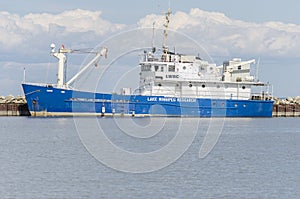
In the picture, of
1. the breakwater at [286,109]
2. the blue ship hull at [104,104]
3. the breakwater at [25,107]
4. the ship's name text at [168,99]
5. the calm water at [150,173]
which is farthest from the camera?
the breakwater at [286,109]

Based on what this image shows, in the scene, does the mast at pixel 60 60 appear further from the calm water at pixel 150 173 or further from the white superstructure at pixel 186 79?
the calm water at pixel 150 173

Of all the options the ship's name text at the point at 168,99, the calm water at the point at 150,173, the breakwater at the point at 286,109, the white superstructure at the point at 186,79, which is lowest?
the calm water at the point at 150,173

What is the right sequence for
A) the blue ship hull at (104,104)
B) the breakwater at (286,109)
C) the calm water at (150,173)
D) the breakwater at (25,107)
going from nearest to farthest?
the calm water at (150,173) → the blue ship hull at (104,104) → the breakwater at (25,107) → the breakwater at (286,109)

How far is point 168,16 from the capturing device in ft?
280

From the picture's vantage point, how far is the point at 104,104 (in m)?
79.6

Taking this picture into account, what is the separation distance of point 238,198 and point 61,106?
51.8 metres

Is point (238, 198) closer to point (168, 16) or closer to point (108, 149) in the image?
point (108, 149)

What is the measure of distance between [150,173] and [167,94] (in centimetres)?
4773

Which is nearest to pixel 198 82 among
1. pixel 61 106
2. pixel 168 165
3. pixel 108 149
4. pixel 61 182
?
pixel 61 106

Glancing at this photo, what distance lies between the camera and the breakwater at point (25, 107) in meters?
91.9

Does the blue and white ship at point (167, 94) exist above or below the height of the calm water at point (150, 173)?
above

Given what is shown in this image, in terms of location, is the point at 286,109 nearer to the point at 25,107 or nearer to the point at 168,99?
the point at 168,99

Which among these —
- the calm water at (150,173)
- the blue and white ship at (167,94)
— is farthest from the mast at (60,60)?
the calm water at (150,173)

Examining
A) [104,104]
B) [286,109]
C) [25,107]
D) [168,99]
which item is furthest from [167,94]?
[286,109]
